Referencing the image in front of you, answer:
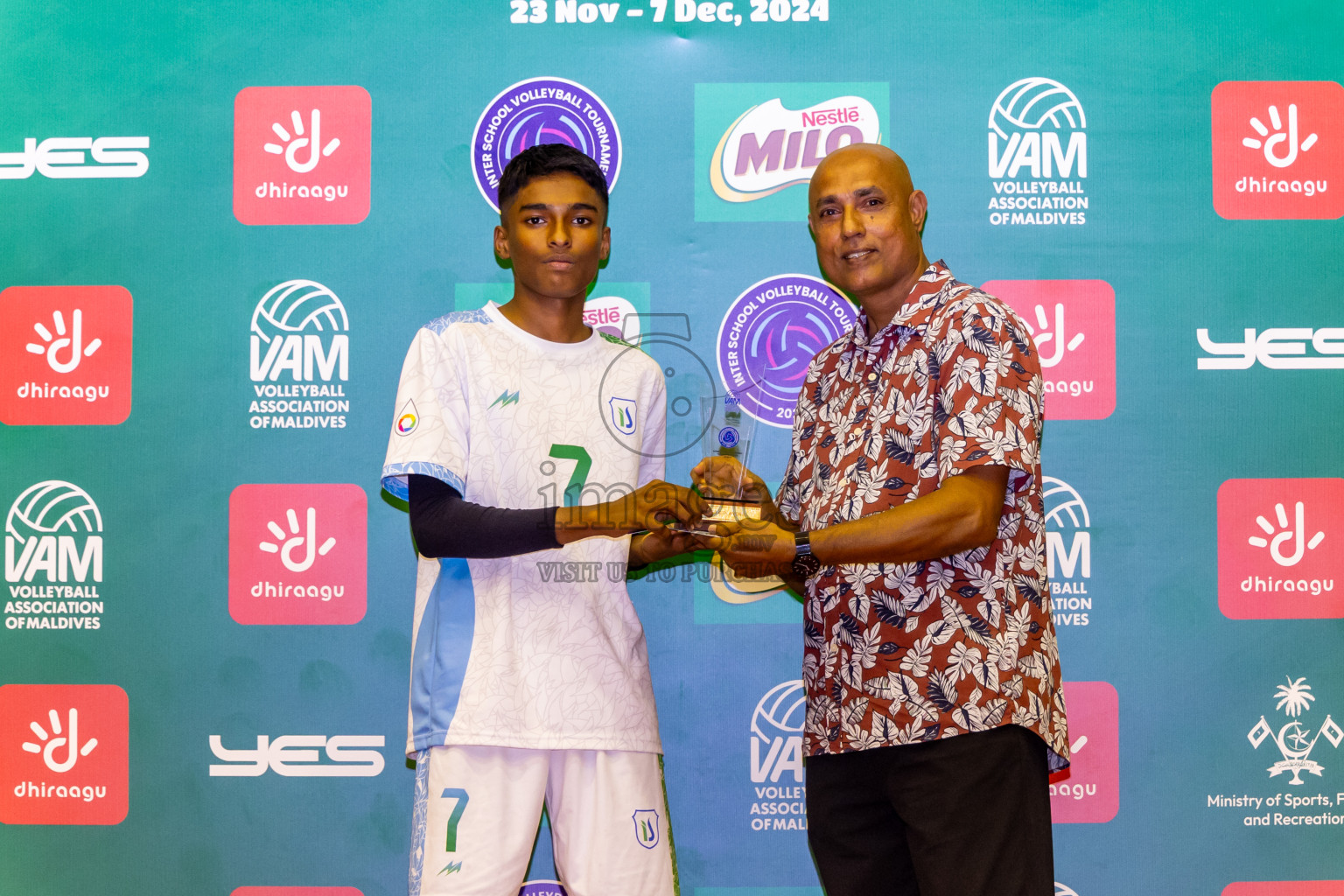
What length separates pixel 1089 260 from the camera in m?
2.86

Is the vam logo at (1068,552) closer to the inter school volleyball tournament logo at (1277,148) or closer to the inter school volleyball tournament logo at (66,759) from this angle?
the inter school volleyball tournament logo at (1277,148)

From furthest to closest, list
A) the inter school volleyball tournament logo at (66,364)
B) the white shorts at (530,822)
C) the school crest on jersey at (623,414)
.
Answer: the inter school volleyball tournament logo at (66,364), the school crest on jersey at (623,414), the white shorts at (530,822)

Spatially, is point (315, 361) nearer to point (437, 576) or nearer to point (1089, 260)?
point (437, 576)

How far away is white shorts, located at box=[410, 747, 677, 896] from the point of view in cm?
188

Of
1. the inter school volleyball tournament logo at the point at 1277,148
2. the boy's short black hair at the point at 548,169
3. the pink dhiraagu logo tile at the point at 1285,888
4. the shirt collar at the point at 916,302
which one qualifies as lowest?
the pink dhiraagu logo tile at the point at 1285,888

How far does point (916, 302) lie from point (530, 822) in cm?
133

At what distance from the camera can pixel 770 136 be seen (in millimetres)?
2836

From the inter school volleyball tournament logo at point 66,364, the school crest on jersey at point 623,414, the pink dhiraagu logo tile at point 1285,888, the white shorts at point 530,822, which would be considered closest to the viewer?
the white shorts at point 530,822

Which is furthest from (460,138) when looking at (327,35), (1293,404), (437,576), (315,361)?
(1293,404)

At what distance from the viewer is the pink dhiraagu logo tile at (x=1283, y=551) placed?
2.80 meters

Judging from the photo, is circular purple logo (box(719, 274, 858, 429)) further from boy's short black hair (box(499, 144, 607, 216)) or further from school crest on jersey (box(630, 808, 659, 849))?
school crest on jersey (box(630, 808, 659, 849))

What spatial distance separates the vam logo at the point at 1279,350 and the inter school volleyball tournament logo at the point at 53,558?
3.41m

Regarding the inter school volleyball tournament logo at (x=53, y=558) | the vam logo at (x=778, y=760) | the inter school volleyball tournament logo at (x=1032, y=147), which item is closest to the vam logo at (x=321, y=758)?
the inter school volleyball tournament logo at (x=53, y=558)

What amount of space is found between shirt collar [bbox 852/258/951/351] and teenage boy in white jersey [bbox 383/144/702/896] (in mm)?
543
